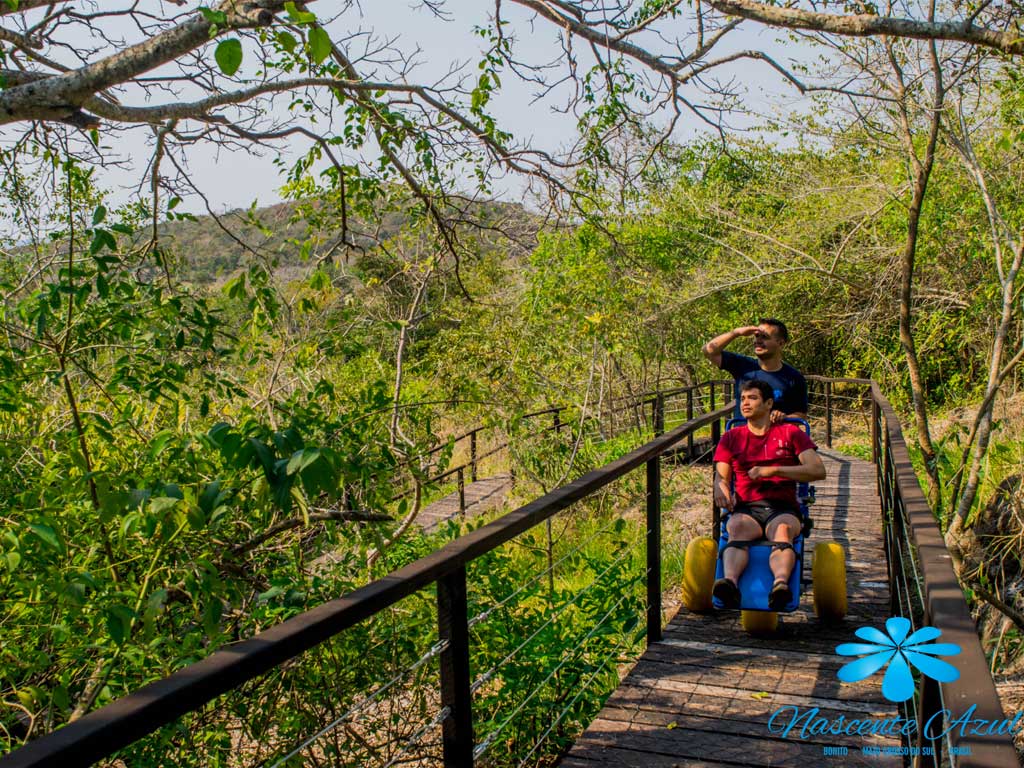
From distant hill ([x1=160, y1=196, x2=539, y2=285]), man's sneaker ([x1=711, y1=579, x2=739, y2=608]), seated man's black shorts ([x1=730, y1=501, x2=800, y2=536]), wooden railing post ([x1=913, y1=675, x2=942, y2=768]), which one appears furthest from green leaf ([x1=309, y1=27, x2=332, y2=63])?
seated man's black shorts ([x1=730, y1=501, x2=800, y2=536])

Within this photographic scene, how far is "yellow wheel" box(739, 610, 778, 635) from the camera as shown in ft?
14.7

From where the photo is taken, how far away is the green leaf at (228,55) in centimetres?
249

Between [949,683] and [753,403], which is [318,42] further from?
[753,403]

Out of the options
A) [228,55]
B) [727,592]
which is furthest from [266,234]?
[727,592]

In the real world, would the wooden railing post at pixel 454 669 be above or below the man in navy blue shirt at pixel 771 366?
below

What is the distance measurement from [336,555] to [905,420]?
41.1 feet

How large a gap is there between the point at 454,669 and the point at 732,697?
6.30ft

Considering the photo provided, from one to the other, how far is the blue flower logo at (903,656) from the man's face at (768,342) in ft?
8.57

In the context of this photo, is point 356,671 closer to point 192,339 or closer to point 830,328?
point 192,339

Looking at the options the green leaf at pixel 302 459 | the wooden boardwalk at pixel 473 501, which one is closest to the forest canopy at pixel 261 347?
the green leaf at pixel 302 459

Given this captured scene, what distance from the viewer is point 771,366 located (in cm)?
566

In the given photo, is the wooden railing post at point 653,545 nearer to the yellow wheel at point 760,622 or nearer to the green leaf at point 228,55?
the yellow wheel at point 760,622

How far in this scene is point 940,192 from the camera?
1306 centimetres

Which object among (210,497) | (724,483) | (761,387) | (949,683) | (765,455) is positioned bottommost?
(724,483)
